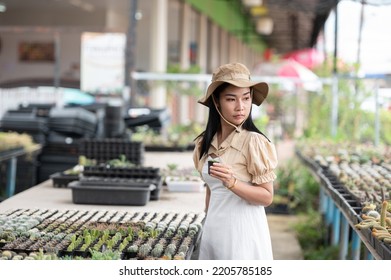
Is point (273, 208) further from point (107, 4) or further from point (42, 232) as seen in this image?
point (107, 4)

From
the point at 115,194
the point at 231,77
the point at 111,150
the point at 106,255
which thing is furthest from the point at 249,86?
the point at 111,150

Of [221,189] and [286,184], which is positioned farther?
[286,184]

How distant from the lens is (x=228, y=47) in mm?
26969

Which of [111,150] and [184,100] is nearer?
[111,150]

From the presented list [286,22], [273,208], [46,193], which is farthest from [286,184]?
[286,22]

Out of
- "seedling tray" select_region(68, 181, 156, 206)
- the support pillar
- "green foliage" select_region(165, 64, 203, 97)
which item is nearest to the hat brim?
"seedling tray" select_region(68, 181, 156, 206)

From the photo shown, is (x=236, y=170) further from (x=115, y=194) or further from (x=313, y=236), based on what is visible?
(x=313, y=236)

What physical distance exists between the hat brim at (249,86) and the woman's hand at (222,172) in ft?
1.05

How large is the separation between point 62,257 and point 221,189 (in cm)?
70

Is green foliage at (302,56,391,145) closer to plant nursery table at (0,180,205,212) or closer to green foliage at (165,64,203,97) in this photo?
green foliage at (165,64,203,97)

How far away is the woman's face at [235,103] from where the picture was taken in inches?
117

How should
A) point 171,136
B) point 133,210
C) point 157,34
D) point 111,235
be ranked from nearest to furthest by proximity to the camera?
point 111,235, point 133,210, point 171,136, point 157,34

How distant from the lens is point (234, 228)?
9.95 feet

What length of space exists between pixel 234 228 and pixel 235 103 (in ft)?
1.68
